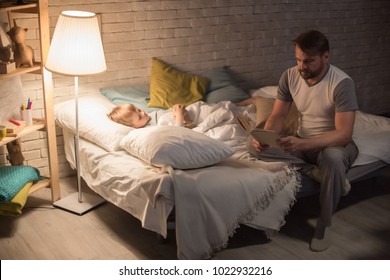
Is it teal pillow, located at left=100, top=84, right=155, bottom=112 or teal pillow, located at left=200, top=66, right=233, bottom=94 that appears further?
teal pillow, located at left=200, top=66, right=233, bottom=94

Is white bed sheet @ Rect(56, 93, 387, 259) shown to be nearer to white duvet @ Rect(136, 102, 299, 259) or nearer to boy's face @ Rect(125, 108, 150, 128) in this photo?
white duvet @ Rect(136, 102, 299, 259)

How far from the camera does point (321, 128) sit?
319 centimetres

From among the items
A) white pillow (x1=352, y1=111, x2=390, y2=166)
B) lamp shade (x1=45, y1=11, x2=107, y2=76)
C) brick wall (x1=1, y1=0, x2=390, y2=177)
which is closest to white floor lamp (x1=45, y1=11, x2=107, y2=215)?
lamp shade (x1=45, y1=11, x2=107, y2=76)

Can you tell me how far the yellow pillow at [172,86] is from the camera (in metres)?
3.90

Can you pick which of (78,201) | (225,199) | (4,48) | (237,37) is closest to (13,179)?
(78,201)

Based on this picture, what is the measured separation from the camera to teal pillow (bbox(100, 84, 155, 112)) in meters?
3.82

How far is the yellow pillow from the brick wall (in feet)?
0.36

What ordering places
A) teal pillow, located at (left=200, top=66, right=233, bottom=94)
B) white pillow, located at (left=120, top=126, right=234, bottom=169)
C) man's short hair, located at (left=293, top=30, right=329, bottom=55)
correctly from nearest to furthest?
white pillow, located at (left=120, top=126, right=234, bottom=169)
man's short hair, located at (left=293, top=30, right=329, bottom=55)
teal pillow, located at (left=200, top=66, right=233, bottom=94)

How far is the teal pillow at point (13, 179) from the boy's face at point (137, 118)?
25.4 inches

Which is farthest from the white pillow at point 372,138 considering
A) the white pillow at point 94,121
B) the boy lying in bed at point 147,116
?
the white pillow at point 94,121

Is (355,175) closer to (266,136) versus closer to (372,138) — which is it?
(372,138)

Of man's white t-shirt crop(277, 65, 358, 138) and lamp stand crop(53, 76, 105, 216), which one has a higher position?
man's white t-shirt crop(277, 65, 358, 138)

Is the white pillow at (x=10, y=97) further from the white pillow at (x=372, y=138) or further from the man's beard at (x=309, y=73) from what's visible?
the white pillow at (x=372, y=138)
